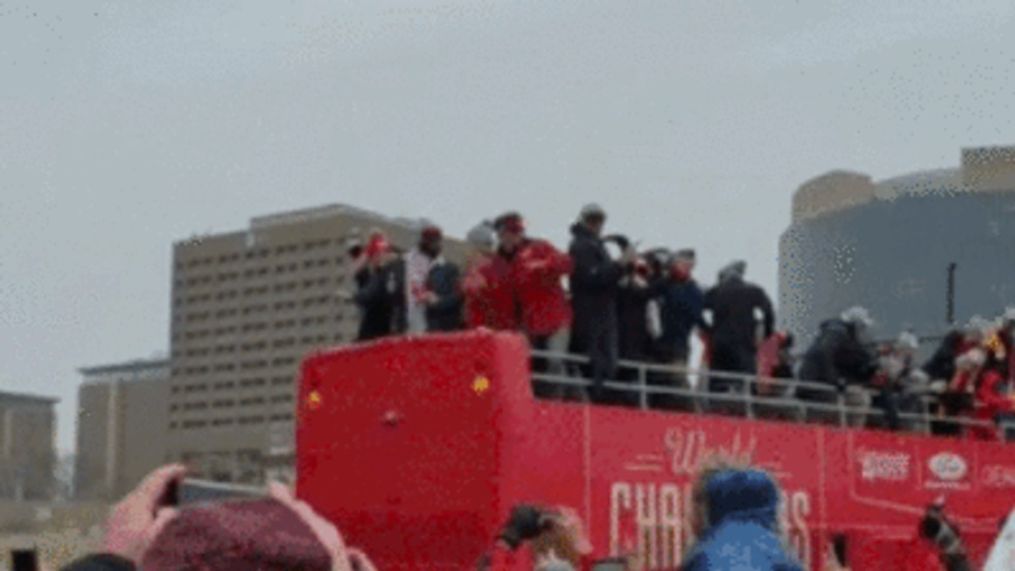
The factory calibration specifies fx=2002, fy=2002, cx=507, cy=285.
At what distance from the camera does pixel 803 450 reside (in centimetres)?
1280

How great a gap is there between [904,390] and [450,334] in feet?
15.4

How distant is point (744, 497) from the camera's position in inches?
167

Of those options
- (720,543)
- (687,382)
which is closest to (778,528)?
(720,543)

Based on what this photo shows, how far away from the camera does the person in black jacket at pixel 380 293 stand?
42.0ft

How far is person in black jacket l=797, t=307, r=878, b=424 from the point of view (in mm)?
14172

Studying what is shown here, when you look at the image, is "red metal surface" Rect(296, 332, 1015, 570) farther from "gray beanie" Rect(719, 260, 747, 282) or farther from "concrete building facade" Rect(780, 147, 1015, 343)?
"concrete building facade" Rect(780, 147, 1015, 343)

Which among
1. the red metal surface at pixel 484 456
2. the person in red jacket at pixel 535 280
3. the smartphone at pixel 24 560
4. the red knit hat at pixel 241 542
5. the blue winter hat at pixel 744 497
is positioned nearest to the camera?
the red knit hat at pixel 241 542

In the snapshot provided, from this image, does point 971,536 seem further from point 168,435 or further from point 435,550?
point 168,435

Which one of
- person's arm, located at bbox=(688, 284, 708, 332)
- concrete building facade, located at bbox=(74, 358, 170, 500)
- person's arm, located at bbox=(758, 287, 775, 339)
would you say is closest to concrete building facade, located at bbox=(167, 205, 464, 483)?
concrete building facade, located at bbox=(74, 358, 170, 500)

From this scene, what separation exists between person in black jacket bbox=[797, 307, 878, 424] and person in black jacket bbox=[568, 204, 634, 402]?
2815 millimetres

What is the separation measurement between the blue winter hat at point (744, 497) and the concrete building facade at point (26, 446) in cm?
12928

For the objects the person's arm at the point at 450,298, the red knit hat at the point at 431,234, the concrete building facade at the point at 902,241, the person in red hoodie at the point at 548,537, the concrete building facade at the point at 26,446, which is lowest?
the concrete building facade at the point at 26,446

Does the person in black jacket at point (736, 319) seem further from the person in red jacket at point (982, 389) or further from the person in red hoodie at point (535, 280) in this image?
the person in red jacket at point (982, 389)

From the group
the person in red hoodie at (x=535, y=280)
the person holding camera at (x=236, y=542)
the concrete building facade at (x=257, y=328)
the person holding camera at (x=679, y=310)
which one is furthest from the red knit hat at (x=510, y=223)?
the concrete building facade at (x=257, y=328)
